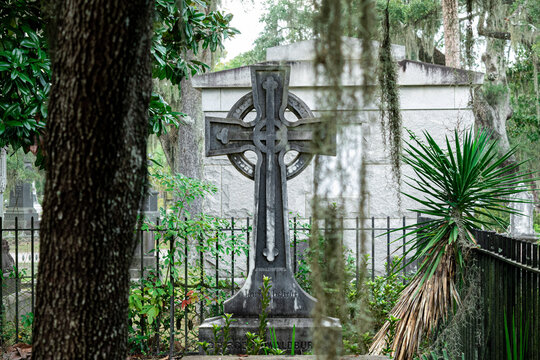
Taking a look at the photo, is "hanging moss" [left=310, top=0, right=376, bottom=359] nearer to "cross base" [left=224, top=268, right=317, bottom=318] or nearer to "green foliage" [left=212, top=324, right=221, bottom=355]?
"green foliage" [left=212, top=324, right=221, bottom=355]

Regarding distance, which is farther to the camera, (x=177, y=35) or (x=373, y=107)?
(x=373, y=107)

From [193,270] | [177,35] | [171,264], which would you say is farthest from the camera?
[193,270]

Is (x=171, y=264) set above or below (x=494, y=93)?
below

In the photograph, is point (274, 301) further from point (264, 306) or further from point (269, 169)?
point (269, 169)

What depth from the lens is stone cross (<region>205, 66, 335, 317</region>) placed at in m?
5.20

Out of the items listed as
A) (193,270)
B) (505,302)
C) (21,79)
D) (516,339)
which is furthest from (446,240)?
(21,79)

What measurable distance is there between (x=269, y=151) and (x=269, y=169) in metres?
0.19

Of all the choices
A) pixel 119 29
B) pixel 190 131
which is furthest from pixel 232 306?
pixel 190 131

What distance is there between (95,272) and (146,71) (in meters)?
0.78

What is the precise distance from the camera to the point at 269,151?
534cm

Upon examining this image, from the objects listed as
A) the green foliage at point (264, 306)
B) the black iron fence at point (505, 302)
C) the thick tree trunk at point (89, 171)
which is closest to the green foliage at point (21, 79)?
the thick tree trunk at point (89, 171)

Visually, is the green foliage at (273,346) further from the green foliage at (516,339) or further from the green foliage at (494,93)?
the green foliage at (494,93)

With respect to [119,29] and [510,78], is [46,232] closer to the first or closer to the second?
[119,29]

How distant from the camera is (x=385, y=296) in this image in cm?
576
